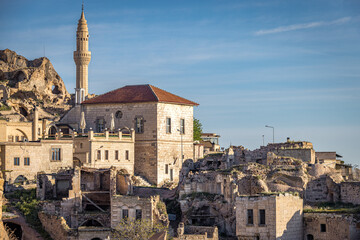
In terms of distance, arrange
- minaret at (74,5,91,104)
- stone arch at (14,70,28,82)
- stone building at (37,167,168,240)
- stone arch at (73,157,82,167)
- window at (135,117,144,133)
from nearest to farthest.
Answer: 1. stone building at (37,167,168,240)
2. stone arch at (73,157,82,167)
3. window at (135,117,144,133)
4. minaret at (74,5,91,104)
5. stone arch at (14,70,28,82)

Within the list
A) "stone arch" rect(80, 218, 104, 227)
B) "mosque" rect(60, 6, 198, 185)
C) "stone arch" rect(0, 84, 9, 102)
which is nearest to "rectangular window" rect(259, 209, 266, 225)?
"stone arch" rect(80, 218, 104, 227)

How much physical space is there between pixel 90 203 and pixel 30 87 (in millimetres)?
36960

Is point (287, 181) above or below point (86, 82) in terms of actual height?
below

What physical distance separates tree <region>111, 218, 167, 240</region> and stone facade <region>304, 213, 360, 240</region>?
1036 cm

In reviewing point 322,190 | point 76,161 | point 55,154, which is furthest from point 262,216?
point 55,154

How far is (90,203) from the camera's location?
217 ft

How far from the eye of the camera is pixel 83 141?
241 feet

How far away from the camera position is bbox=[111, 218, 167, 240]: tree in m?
58.7

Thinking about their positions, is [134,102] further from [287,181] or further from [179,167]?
[287,181]

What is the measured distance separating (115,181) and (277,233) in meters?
16.0

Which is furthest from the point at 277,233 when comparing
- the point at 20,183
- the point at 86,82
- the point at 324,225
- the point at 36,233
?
the point at 86,82

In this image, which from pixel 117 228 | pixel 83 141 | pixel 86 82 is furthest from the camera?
pixel 86 82

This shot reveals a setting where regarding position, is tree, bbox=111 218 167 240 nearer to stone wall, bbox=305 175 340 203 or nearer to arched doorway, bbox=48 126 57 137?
stone wall, bbox=305 175 340 203

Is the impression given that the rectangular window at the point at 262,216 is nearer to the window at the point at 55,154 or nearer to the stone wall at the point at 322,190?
the stone wall at the point at 322,190
